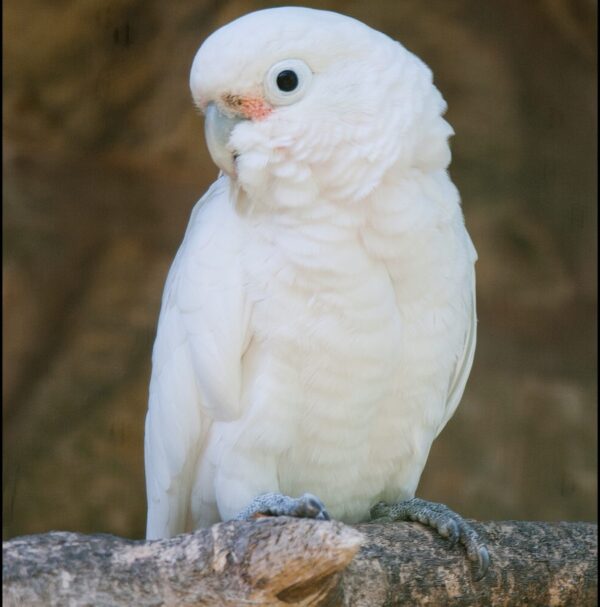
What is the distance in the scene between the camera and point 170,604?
202 centimetres

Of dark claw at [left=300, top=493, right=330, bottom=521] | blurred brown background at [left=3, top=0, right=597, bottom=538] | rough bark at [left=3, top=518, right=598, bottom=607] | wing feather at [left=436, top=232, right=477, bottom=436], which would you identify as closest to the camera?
rough bark at [left=3, top=518, right=598, bottom=607]

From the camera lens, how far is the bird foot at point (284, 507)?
2275 millimetres

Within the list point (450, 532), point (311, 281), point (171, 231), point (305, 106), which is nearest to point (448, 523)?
point (450, 532)

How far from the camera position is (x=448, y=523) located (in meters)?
2.56

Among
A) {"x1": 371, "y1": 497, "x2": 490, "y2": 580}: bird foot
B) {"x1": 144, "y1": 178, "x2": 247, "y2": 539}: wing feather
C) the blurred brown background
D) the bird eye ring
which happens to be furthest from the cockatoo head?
the blurred brown background

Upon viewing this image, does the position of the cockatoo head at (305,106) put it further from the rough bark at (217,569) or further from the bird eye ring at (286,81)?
the rough bark at (217,569)

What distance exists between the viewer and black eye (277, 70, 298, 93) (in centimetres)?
237

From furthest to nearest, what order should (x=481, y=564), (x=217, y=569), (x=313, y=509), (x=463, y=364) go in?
(x=463, y=364) → (x=481, y=564) → (x=313, y=509) → (x=217, y=569)

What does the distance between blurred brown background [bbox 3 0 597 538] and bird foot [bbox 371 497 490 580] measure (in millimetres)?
1864

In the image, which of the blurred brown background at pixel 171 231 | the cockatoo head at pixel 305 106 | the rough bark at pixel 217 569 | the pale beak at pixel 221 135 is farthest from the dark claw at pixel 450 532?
the blurred brown background at pixel 171 231

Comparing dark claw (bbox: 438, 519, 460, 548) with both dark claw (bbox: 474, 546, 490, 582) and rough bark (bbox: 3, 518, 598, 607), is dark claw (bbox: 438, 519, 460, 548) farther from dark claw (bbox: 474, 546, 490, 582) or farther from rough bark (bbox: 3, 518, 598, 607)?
rough bark (bbox: 3, 518, 598, 607)

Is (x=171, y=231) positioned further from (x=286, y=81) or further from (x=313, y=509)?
(x=313, y=509)

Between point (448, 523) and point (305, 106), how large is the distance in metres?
1.04

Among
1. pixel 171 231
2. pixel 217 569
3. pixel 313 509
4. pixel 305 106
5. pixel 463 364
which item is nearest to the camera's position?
pixel 217 569
